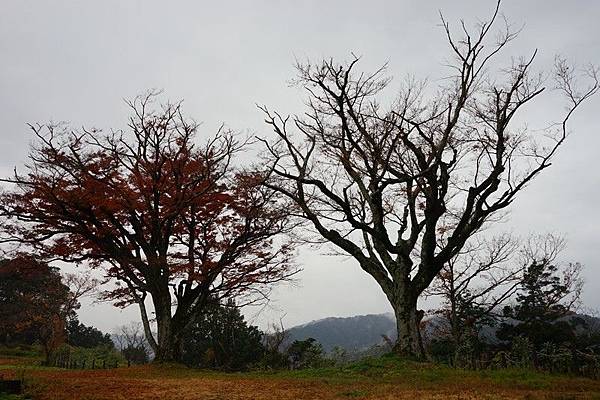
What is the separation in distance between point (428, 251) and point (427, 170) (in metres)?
2.58

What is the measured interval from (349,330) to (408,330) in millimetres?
129382

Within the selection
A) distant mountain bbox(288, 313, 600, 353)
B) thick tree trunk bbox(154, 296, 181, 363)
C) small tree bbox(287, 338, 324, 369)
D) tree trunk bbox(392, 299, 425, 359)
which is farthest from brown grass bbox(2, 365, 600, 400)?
distant mountain bbox(288, 313, 600, 353)

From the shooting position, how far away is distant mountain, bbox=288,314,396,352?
116 metres

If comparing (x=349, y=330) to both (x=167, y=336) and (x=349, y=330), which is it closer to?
(x=349, y=330)

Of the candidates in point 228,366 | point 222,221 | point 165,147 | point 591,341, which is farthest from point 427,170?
point 228,366

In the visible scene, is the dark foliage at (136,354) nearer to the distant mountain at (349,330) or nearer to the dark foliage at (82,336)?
the dark foliage at (82,336)

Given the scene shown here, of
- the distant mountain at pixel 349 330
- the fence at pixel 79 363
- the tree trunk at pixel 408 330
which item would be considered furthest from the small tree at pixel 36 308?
the distant mountain at pixel 349 330

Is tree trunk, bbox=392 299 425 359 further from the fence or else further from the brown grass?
the fence

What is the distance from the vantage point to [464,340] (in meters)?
24.9

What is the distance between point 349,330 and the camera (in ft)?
450

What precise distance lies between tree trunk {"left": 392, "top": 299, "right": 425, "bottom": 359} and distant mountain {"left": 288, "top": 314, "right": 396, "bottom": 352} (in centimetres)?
9845

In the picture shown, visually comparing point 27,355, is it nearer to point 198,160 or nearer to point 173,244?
point 173,244

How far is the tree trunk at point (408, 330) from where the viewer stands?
13.1 m

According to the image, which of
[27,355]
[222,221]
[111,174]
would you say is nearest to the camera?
[111,174]
